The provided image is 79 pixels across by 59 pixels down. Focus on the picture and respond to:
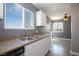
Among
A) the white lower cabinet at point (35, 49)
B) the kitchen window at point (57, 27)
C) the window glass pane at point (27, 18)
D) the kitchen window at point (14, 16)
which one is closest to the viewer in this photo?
the white lower cabinet at point (35, 49)

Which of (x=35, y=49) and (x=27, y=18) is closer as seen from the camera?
(x=35, y=49)

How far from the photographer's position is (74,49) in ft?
11.4

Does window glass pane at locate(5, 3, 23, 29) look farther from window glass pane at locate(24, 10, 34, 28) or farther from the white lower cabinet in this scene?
the white lower cabinet

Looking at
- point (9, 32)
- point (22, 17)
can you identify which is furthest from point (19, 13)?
point (9, 32)

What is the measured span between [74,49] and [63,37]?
1924mm

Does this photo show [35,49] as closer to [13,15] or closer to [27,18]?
[13,15]

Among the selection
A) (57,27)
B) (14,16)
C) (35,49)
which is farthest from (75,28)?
(14,16)

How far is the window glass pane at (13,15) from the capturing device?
238cm

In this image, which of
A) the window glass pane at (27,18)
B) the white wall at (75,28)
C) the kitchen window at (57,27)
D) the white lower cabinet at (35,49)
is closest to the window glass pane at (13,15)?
the window glass pane at (27,18)

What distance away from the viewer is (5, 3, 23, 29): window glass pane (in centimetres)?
238

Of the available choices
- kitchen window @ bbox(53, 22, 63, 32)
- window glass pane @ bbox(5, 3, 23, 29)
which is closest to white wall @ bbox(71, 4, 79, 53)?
kitchen window @ bbox(53, 22, 63, 32)

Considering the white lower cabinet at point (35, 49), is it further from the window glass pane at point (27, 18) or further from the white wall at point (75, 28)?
the white wall at point (75, 28)

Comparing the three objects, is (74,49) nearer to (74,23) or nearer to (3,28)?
(74,23)

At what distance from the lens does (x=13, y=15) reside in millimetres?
2701
